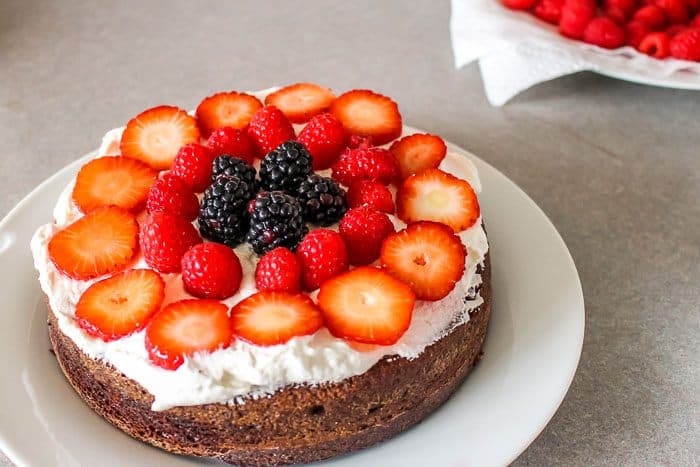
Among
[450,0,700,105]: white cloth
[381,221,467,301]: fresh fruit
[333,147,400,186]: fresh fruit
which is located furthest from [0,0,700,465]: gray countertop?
[333,147,400,186]: fresh fruit

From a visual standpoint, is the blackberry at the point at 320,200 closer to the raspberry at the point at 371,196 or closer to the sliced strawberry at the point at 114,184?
the raspberry at the point at 371,196

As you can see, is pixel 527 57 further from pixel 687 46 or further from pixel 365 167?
pixel 365 167

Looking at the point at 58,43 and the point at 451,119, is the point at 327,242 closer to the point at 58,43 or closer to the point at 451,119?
the point at 451,119

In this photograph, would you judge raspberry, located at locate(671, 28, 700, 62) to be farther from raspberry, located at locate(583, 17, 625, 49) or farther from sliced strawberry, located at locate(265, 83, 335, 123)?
sliced strawberry, located at locate(265, 83, 335, 123)

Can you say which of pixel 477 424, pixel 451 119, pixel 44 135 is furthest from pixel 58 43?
pixel 477 424

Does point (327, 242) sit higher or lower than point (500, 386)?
higher

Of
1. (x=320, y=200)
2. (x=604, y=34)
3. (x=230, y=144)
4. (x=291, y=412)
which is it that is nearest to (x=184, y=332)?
(x=291, y=412)
